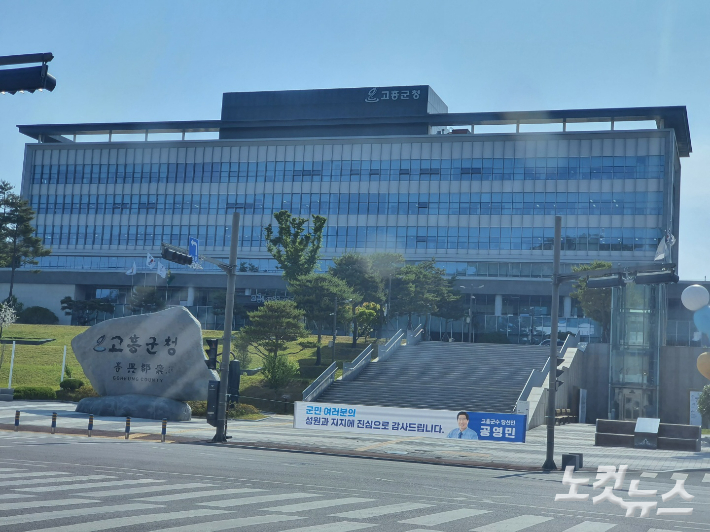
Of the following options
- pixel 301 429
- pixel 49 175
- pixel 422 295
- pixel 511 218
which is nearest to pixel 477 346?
pixel 422 295

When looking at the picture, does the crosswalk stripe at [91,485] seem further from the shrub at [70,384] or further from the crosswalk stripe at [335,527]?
the shrub at [70,384]

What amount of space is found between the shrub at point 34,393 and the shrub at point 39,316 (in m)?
47.9

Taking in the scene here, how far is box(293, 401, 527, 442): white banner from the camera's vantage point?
3428 cm

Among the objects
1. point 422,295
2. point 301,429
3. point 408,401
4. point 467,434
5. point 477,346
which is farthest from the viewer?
point 422,295

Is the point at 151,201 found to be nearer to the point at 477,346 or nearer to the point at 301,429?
the point at 477,346

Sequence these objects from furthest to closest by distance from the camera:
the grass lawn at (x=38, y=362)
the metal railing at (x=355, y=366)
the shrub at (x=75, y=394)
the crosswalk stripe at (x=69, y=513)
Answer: the grass lawn at (x=38, y=362)
the metal railing at (x=355, y=366)
the shrub at (x=75, y=394)
the crosswalk stripe at (x=69, y=513)

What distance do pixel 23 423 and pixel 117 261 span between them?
247 feet

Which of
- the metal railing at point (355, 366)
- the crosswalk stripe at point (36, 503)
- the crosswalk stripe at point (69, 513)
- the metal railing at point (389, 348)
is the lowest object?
the crosswalk stripe at point (36, 503)

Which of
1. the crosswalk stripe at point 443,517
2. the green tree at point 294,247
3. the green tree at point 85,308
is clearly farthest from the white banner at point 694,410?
the green tree at point 85,308

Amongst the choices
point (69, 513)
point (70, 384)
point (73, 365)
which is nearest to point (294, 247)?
Result: point (73, 365)

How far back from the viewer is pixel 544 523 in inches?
551

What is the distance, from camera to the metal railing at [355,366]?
177 feet

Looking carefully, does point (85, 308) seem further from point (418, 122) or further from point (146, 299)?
point (418, 122)

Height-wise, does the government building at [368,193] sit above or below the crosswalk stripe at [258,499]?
above
